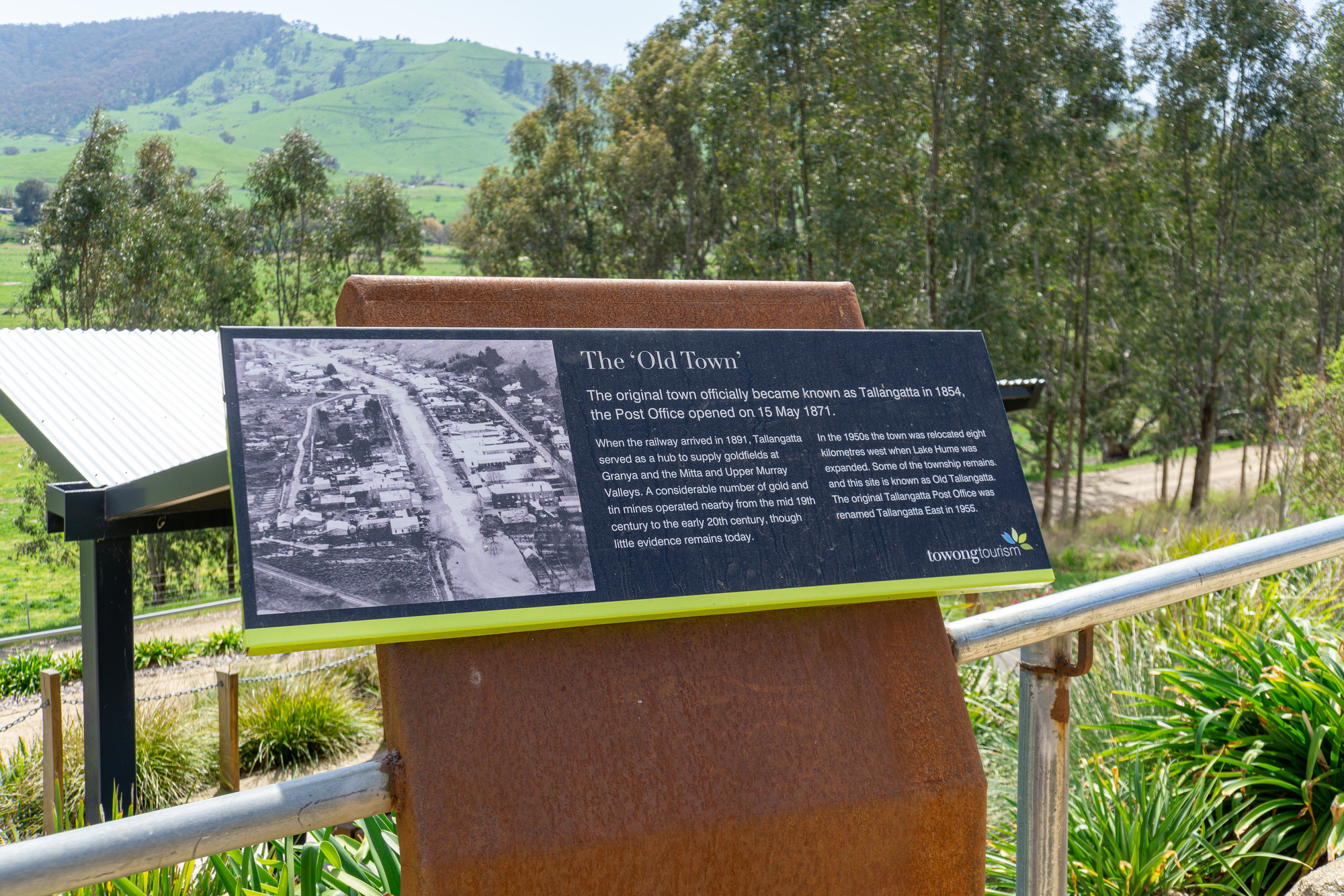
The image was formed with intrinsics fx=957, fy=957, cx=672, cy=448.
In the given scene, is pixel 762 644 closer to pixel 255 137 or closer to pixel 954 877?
pixel 954 877

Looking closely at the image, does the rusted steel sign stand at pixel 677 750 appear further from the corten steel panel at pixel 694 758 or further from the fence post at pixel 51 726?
the fence post at pixel 51 726

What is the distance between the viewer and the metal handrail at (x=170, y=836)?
101 cm

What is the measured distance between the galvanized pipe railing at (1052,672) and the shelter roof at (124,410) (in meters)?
2.26

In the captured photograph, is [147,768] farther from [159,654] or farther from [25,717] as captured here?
[159,654]

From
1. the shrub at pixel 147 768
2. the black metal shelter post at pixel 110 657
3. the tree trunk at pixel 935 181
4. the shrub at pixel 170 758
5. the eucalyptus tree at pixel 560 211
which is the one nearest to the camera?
the black metal shelter post at pixel 110 657

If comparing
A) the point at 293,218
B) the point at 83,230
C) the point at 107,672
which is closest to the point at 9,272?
the point at 293,218

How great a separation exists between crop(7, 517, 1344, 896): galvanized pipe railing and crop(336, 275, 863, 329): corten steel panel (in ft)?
2.37

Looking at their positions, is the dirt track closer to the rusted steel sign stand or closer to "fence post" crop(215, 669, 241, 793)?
"fence post" crop(215, 669, 241, 793)

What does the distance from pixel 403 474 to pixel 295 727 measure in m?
7.67

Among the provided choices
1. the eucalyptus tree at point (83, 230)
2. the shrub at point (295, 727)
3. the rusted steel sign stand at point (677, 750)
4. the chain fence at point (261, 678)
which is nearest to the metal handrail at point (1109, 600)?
the rusted steel sign stand at point (677, 750)

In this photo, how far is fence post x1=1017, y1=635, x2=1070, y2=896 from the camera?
1829 millimetres

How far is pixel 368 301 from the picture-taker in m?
1.84

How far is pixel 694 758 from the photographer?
1.63 m

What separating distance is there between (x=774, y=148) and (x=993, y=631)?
2285 centimetres
